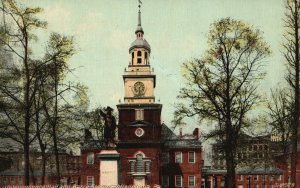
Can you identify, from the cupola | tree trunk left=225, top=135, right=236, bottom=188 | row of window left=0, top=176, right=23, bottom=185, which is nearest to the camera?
tree trunk left=225, top=135, right=236, bottom=188

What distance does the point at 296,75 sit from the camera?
22688 mm

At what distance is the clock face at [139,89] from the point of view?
183 ft

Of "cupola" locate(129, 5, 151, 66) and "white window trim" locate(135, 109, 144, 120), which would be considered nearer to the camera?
"white window trim" locate(135, 109, 144, 120)

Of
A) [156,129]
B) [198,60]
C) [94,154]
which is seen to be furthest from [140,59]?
[198,60]

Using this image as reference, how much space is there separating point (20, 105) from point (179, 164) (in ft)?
120

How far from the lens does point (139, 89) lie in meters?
55.9

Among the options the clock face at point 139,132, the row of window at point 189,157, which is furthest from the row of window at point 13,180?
the clock face at point 139,132

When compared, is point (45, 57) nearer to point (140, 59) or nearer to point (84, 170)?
point (140, 59)

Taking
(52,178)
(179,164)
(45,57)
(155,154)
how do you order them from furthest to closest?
(52,178), (179,164), (155,154), (45,57)

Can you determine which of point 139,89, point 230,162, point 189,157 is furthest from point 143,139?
point 230,162

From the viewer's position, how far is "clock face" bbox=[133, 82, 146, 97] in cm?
5581

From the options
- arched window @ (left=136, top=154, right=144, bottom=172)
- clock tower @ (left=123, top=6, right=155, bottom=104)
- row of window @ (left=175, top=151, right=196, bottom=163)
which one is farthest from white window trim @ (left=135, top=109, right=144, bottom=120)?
row of window @ (left=175, top=151, right=196, bottom=163)

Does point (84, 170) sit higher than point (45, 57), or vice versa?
point (45, 57)

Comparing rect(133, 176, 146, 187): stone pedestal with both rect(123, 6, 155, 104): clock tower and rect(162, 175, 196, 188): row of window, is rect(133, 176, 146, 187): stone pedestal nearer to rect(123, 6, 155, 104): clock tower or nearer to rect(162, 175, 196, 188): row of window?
rect(162, 175, 196, 188): row of window
